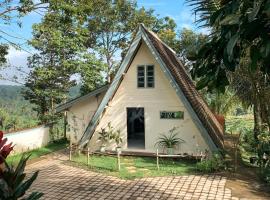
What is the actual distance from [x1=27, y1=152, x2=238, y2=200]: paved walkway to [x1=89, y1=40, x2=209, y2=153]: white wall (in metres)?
3.80

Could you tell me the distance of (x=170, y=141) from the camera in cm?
1719

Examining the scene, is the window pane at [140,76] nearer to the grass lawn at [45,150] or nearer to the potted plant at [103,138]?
the potted plant at [103,138]

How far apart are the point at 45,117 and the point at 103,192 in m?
15.0

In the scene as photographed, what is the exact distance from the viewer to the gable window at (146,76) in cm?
1781

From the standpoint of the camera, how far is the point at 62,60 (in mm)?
26016

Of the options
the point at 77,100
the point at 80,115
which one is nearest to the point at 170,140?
the point at 77,100

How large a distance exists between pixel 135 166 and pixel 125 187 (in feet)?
10.8

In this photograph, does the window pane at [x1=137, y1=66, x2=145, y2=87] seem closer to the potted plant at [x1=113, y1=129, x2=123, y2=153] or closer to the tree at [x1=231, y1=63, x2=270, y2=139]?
the potted plant at [x1=113, y1=129, x2=123, y2=153]

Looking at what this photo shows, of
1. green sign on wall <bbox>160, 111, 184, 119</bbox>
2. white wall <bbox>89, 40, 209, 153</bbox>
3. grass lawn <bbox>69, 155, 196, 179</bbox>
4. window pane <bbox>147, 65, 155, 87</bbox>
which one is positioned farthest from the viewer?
window pane <bbox>147, 65, 155, 87</bbox>

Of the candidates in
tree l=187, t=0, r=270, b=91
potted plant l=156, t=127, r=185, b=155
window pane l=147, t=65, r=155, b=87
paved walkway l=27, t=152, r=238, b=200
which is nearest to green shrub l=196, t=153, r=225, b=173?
paved walkway l=27, t=152, r=238, b=200

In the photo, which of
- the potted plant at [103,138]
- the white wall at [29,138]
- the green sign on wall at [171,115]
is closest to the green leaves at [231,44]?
the green sign on wall at [171,115]

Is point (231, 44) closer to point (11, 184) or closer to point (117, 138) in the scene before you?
point (11, 184)

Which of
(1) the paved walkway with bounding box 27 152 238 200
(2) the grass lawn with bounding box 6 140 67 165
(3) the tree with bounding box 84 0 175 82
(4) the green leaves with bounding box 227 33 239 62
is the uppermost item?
(3) the tree with bounding box 84 0 175 82

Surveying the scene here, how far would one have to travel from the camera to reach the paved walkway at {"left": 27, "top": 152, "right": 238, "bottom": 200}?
11.2 metres
